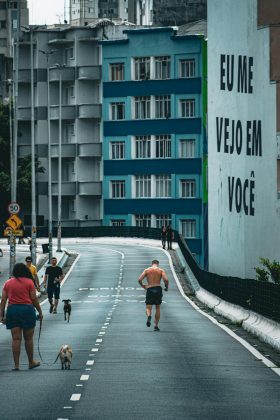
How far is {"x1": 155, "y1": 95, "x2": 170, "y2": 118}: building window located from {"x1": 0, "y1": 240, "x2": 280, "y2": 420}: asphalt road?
82.1m

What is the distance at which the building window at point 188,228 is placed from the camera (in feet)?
399

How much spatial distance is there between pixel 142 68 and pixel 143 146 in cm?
732

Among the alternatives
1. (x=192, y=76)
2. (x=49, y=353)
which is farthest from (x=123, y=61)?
(x=49, y=353)

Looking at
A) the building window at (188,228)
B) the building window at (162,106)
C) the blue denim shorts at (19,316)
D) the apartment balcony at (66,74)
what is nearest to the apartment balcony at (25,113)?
the apartment balcony at (66,74)

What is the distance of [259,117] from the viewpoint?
75.0 metres

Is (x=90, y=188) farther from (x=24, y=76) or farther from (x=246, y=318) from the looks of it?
(x=246, y=318)

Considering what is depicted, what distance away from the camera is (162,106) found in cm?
12494

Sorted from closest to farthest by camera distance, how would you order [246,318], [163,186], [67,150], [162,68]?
1. [246,318]
2. [162,68]
3. [163,186]
4. [67,150]

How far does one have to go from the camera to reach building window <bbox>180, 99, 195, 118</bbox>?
123500 mm

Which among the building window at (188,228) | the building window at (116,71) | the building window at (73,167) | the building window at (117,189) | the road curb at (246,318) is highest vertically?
the building window at (116,71)

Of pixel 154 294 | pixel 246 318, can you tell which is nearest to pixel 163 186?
pixel 246 318

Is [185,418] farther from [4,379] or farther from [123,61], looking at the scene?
[123,61]

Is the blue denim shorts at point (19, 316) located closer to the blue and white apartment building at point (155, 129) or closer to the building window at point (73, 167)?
the blue and white apartment building at point (155, 129)

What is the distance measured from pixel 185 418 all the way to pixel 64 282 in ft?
198
